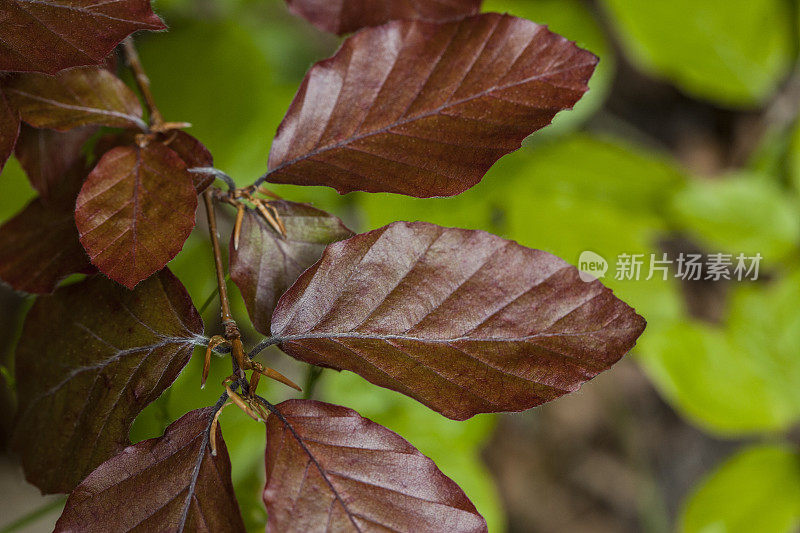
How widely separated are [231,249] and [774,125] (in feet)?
4.36

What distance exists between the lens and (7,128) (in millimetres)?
386

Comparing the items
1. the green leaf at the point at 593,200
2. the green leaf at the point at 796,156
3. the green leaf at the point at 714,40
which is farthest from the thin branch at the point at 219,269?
the green leaf at the point at 796,156

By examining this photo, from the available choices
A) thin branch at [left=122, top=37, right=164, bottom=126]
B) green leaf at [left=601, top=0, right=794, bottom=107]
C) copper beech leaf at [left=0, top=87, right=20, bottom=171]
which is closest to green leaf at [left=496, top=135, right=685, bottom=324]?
green leaf at [left=601, top=0, right=794, bottom=107]

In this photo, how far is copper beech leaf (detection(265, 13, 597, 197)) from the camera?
15.1 inches

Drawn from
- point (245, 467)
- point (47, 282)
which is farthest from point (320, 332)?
point (245, 467)

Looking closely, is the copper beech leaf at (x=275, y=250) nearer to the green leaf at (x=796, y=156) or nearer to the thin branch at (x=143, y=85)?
the thin branch at (x=143, y=85)

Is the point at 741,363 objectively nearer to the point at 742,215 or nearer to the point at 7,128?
the point at 742,215

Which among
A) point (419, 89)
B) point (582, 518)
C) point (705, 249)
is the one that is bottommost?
point (582, 518)

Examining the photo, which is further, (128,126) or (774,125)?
(774,125)

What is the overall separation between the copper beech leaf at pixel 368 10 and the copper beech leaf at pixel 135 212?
0.18 metres

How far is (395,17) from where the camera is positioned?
500 millimetres

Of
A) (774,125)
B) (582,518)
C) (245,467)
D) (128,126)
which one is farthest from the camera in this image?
(582,518)

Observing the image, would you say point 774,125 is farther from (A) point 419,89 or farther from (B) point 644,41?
(A) point 419,89

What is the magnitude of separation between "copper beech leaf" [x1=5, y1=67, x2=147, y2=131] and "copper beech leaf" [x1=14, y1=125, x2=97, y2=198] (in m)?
0.05
